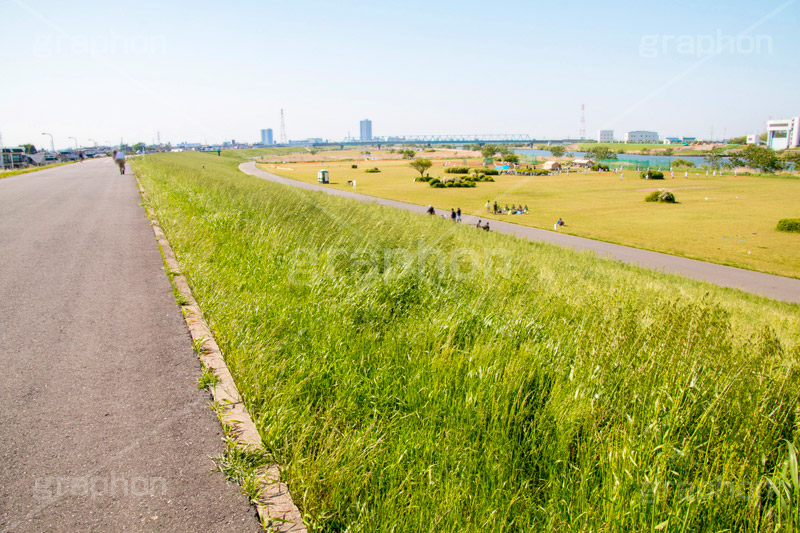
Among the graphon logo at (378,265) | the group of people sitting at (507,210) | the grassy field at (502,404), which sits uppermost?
the graphon logo at (378,265)

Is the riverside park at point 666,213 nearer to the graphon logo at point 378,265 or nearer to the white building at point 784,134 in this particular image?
the graphon logo at point 378,265

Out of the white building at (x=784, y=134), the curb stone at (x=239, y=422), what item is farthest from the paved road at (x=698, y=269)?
the white building at (x=784, y=134)

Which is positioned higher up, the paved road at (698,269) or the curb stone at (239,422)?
the curb stone at (239,422)

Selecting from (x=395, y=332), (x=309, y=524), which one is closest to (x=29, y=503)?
(x=309, y=524)

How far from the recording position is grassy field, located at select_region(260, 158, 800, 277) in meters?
24.5

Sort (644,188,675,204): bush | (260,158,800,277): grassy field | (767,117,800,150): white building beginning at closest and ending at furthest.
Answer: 1. (260,158,800,277): grassy field
2. (644,188,675,204): bush
3. (767,117,800,150): white building

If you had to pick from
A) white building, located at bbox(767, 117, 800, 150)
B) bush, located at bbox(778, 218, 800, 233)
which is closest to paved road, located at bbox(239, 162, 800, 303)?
bush, located at bbox(778, 218, 800, 233)

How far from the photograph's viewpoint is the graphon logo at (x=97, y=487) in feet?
9.25

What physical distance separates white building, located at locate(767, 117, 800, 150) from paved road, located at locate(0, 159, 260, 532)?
214 meters

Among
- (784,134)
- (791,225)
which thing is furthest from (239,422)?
(784,134)

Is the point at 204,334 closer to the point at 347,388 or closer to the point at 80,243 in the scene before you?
the point at 347,388

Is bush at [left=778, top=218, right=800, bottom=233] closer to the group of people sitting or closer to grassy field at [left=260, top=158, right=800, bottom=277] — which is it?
grassy field at [left=260, top=158, right=800, bottom=277]

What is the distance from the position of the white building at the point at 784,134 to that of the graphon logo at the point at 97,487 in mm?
215017

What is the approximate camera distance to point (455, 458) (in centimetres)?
302
